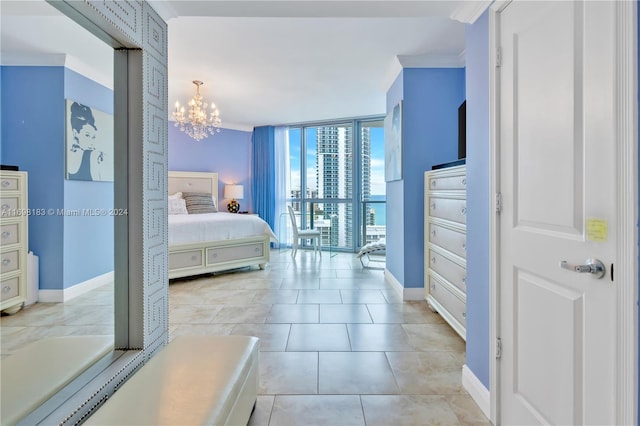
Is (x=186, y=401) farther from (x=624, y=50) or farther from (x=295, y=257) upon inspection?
(x=295, y=257)

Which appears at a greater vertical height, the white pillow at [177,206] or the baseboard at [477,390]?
the white pillow at [177,206]

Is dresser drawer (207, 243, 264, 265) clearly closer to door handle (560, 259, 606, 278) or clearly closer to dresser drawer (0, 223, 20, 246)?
dresser drawer (0, 223, 20, 246)

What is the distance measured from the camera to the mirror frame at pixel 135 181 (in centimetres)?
181

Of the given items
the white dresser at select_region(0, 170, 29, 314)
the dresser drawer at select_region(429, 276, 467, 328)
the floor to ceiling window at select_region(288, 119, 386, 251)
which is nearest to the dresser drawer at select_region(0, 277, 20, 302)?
the white dresser at select_region(0, 170, 29, 314)

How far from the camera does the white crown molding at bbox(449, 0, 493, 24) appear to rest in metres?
1.84

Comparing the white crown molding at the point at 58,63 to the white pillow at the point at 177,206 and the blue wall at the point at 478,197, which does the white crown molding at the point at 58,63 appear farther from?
the white pillow at the point at 177,206

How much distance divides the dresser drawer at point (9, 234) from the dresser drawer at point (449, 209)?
8.37 feet

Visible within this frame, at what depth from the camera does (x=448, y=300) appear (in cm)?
295


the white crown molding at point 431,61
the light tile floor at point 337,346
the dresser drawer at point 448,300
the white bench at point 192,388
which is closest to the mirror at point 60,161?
the white bench at point 192,388

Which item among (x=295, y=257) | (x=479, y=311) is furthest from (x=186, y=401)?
(x=295, y=257)

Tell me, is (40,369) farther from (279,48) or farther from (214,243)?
(214,243)

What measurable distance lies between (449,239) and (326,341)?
133 cm

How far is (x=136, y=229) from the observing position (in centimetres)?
192

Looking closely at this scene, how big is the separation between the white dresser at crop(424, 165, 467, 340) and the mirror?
2361mm
